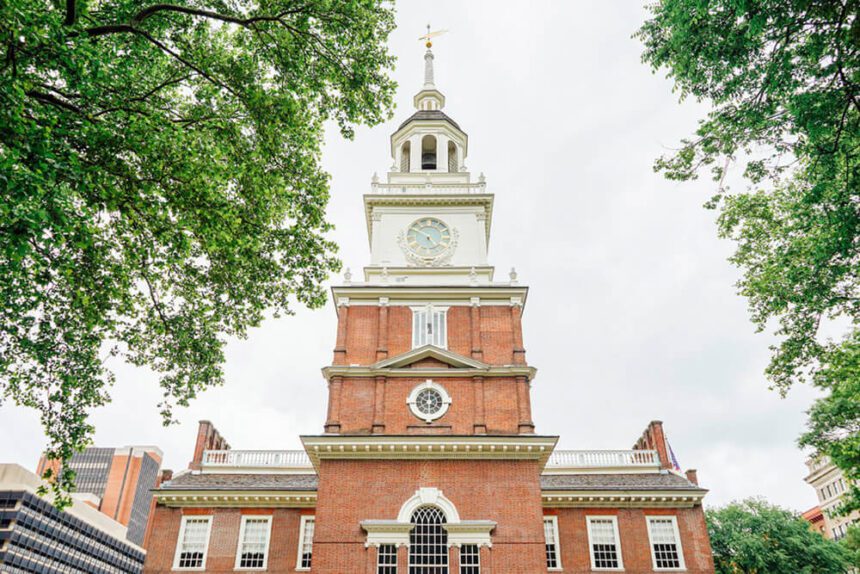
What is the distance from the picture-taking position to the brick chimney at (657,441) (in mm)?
27750

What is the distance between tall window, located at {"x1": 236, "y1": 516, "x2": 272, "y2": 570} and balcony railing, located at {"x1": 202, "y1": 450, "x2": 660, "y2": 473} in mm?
2724

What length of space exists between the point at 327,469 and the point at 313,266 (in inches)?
324

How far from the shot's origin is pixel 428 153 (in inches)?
1196

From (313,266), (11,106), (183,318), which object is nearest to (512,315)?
(313,266)

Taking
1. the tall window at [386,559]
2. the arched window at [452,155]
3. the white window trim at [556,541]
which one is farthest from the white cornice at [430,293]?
the white window trim at [556,541]

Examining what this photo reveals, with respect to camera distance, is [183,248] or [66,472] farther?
[66,472]

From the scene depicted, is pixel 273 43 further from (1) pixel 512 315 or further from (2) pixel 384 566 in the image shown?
(2) pixel 384 566

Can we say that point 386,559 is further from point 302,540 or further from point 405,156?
point 405,156

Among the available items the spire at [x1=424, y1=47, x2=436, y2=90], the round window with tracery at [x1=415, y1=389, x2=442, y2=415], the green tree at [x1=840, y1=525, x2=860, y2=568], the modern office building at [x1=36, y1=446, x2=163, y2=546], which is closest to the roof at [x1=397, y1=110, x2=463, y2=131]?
the spire at [x1=424, y1=47, x2=436, y2=90]

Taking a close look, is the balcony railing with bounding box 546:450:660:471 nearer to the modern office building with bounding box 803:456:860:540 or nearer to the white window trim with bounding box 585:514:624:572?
the white window trim with bounding box 585:514:624:572

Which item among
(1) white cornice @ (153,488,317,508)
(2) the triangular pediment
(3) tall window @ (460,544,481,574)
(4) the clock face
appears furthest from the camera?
(4) the clock face

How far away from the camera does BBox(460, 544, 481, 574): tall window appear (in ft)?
61.1

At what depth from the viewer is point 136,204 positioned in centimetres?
1153

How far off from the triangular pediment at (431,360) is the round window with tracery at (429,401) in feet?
2.87
